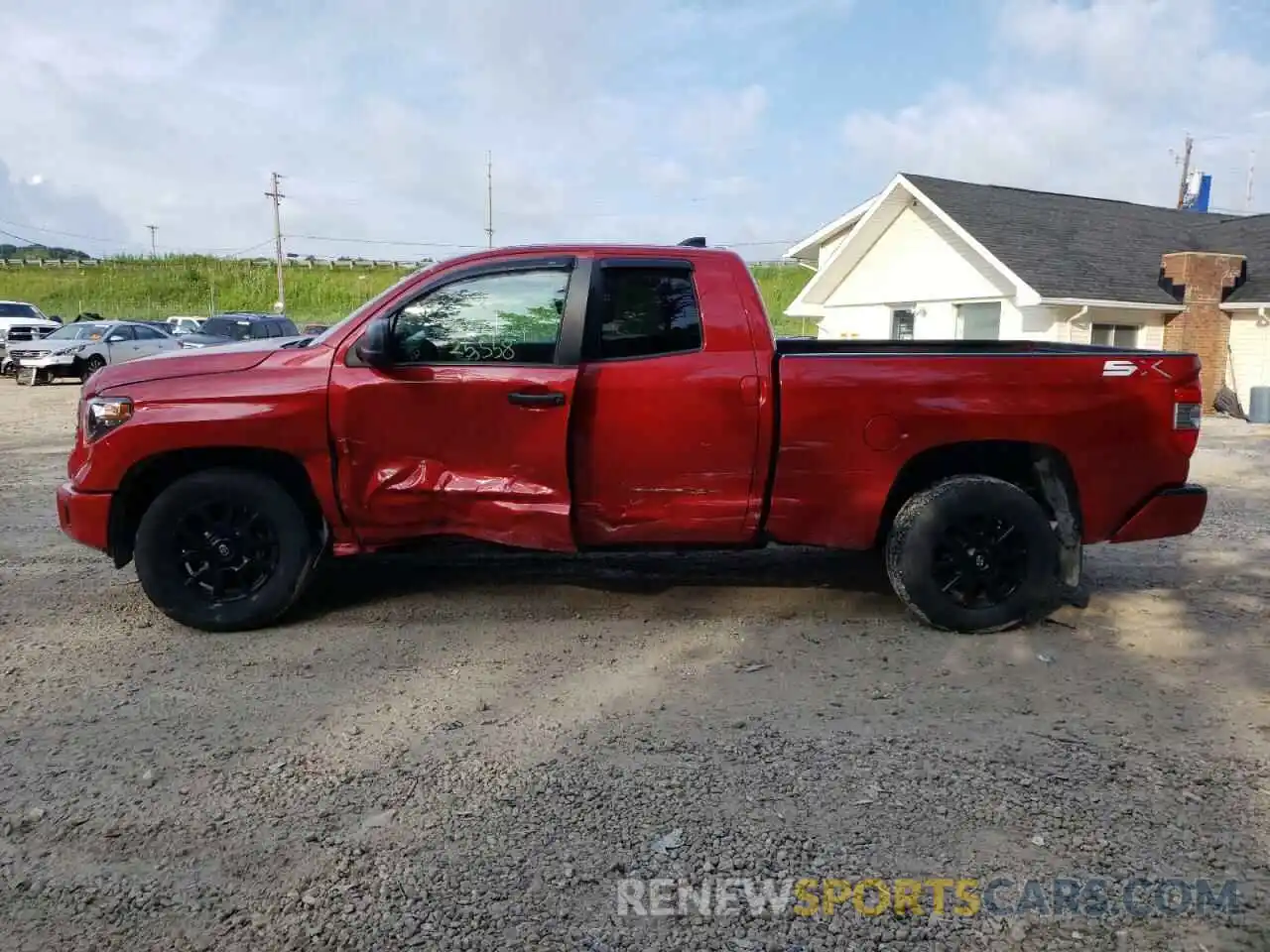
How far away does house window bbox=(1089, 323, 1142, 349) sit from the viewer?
17797 mm

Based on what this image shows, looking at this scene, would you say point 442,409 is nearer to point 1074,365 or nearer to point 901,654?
point 901,654

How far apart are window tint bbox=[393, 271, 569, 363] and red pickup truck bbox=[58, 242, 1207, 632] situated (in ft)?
0.04

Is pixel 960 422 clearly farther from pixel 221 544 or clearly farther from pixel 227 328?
pixel 227 328

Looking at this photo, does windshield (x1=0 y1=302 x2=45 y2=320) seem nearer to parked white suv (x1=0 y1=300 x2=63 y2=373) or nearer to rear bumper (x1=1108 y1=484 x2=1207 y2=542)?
parked white suv (x1=0 y1=300 x2=63 y2=373)

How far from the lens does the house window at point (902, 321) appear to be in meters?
19.8

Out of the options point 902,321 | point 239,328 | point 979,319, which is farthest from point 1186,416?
point 239,328

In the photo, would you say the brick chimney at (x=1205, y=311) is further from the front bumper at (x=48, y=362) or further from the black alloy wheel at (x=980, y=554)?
the front bumper at (x=48, y=362)

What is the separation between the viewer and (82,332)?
72.6 ft

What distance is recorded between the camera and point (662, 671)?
4.20 metres

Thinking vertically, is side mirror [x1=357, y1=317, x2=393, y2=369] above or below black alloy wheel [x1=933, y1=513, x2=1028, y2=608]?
above

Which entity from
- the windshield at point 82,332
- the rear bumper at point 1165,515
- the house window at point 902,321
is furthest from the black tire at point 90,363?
the rear bumper at point 1165,515

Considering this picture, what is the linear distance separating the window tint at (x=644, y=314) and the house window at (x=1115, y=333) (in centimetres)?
1550

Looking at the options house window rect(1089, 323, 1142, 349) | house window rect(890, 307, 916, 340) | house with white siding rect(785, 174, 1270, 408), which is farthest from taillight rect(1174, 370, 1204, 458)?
house window rect(890, 307, 916, 340)

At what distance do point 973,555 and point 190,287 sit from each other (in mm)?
66236
